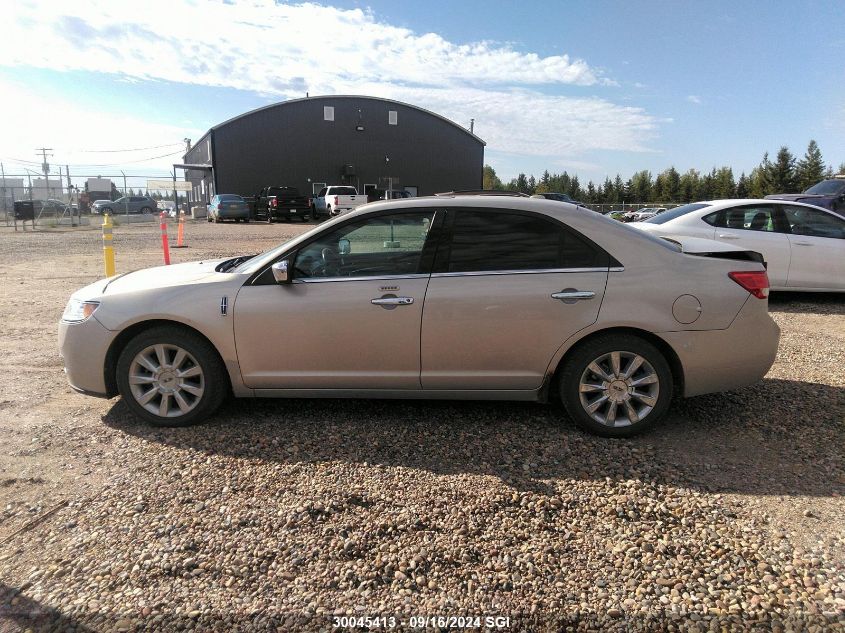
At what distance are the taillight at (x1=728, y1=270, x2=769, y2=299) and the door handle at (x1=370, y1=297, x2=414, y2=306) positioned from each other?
7.13ft

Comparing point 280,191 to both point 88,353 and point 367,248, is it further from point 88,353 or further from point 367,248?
point 367,248

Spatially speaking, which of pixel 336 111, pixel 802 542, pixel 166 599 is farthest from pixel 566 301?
pixel 336 111

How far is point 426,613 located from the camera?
233 centimetres

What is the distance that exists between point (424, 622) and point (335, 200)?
30.6 m

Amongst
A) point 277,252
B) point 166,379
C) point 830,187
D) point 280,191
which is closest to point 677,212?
point 277,252

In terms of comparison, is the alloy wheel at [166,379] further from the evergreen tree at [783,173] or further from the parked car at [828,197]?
the evergreen tree at [783,173]

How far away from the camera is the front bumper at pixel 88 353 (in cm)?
401

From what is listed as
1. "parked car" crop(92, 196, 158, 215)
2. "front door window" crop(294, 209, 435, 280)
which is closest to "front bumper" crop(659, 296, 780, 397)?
"front door window" crop(294, 209, 435, 280)

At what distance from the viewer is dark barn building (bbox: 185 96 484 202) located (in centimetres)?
4147

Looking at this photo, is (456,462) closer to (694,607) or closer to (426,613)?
(426,613)

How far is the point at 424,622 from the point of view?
→ 229 cm

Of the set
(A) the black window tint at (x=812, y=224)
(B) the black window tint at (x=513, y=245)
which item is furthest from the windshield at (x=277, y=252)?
(A) the black window tint at (x=812, y=224)

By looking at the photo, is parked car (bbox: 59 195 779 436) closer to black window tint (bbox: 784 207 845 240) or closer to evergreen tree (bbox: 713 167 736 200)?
black window tint (bbox: 784 207 845 240)

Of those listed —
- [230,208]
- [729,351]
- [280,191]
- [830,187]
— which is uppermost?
[280,191]
